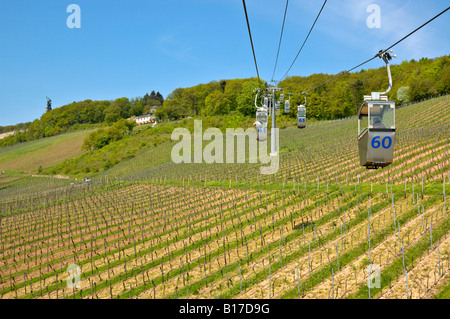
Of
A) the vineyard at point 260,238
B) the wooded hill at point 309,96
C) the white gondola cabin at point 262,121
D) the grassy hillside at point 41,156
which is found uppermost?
the wooded hill at point 309,96

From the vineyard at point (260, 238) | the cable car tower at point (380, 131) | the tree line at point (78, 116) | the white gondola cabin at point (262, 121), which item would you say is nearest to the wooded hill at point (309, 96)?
the tree line at point (78, 116)

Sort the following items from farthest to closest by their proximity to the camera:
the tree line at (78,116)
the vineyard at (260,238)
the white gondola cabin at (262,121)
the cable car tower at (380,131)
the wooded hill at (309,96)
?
the tree line at (78,116), the wooded hill at (309,96), the white gondola cabin at (262,121), the vineyard at (260,238), the cable car tower at (380,131)

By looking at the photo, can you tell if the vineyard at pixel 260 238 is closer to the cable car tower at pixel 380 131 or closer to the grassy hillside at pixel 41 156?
the cable car tower at pixel 380 131

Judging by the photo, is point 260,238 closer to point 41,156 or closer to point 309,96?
point 309,96

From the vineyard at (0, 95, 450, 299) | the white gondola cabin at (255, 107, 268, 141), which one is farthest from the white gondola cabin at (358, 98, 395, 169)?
the white gondola cabin at (255, 107, 268, 141)

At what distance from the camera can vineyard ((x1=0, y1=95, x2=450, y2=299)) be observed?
40.4 feet

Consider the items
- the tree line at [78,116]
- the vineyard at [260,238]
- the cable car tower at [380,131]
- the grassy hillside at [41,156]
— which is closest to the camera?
the cable car tower at [380,131]

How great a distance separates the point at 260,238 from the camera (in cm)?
1725

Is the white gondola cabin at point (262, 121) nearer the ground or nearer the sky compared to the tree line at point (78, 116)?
nearer the ground

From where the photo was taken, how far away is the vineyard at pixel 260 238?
12.3 metres

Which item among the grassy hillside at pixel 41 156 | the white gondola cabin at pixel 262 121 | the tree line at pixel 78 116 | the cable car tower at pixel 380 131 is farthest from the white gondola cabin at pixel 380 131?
the tree line at pixel 78 116

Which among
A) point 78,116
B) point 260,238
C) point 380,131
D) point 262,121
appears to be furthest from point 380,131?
point 78,116

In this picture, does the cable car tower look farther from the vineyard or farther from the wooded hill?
the wooded hill

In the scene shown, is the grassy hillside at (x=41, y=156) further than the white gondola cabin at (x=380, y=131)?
Yes
